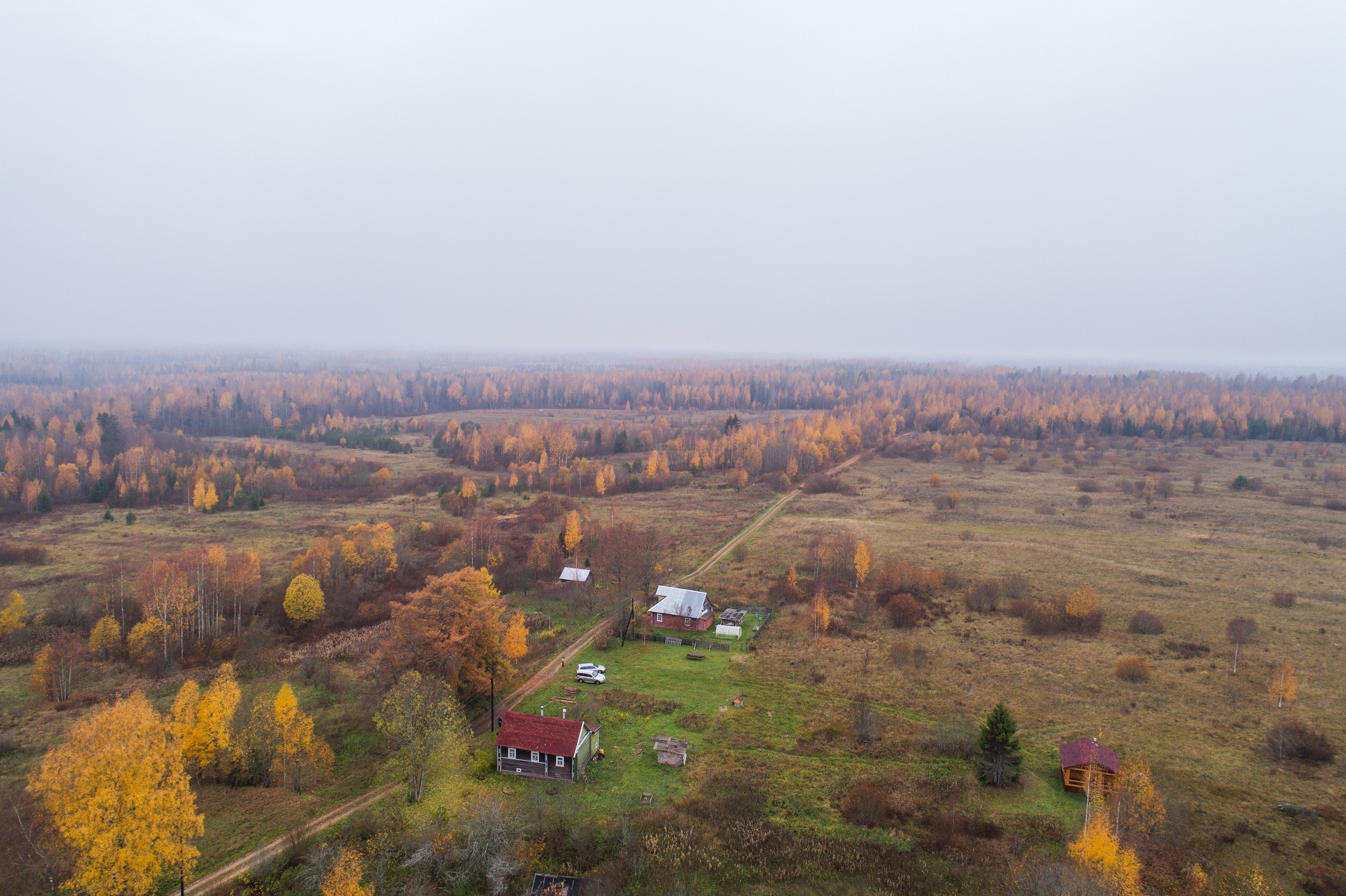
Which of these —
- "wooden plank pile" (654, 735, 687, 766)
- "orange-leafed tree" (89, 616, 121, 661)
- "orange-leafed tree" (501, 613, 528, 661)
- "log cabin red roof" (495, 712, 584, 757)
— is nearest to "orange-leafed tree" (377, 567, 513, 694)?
"orange-leafed tree" (501, 613, 528, 661)

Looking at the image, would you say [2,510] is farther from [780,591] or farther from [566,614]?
[780,591]

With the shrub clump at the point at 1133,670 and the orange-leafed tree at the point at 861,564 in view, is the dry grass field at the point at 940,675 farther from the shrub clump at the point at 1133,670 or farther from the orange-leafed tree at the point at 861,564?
the orange-leafed tree at the point at 861,564

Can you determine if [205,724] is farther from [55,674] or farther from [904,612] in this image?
[904,612]

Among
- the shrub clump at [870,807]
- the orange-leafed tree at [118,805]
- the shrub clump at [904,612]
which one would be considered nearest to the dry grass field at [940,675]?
the shrub clump at [870,807]

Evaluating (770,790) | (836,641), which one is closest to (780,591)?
(836,641)

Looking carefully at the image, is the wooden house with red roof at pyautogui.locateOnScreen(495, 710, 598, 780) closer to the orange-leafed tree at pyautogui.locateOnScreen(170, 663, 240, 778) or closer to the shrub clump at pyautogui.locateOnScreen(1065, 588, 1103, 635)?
the orange-leafed tree at pyautogui.locateOnScreen(170, 663, 240, 778)

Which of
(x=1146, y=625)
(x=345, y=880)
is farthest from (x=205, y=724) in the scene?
(x=1146, y=625)
